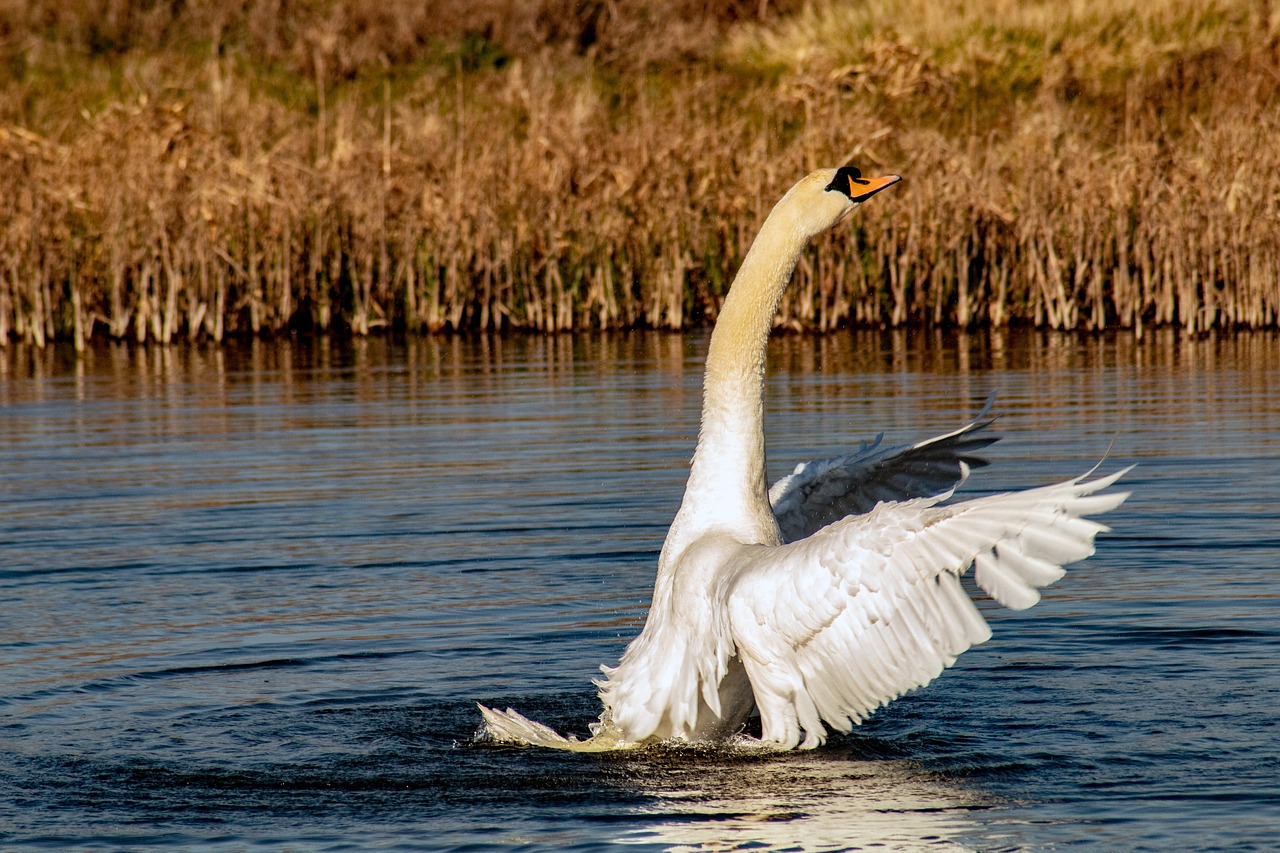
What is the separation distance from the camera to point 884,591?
554 centimetres

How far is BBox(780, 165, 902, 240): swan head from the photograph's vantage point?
6715mm

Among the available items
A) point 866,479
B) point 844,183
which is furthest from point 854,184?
point 866,479

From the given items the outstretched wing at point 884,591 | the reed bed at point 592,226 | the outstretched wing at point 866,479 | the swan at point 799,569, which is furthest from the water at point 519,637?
the reed bed at point 592,226

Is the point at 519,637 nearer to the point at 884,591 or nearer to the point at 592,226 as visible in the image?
the point at 884,591

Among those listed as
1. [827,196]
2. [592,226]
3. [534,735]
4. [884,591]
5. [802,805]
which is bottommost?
[802,805]

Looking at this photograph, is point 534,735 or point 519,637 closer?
point 534,735

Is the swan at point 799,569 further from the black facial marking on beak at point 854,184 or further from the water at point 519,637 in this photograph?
the water at point 519,637

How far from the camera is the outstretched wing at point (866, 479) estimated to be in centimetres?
734

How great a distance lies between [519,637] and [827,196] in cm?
251

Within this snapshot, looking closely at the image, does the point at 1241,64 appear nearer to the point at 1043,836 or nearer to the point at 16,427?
the point at 16,427

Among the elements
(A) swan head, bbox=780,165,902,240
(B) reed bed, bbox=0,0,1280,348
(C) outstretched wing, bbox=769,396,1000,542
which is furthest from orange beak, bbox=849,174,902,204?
(B) reed bed, bbox=0,0,1280,348

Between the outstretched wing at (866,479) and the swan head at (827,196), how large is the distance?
104 cm

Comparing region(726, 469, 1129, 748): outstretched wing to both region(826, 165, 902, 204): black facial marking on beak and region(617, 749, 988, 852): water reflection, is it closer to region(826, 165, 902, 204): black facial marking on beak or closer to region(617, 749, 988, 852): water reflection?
region(617, 749, 988, 852): water reflection

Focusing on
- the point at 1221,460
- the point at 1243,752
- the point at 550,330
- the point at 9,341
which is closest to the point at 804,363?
the point at 550,330
